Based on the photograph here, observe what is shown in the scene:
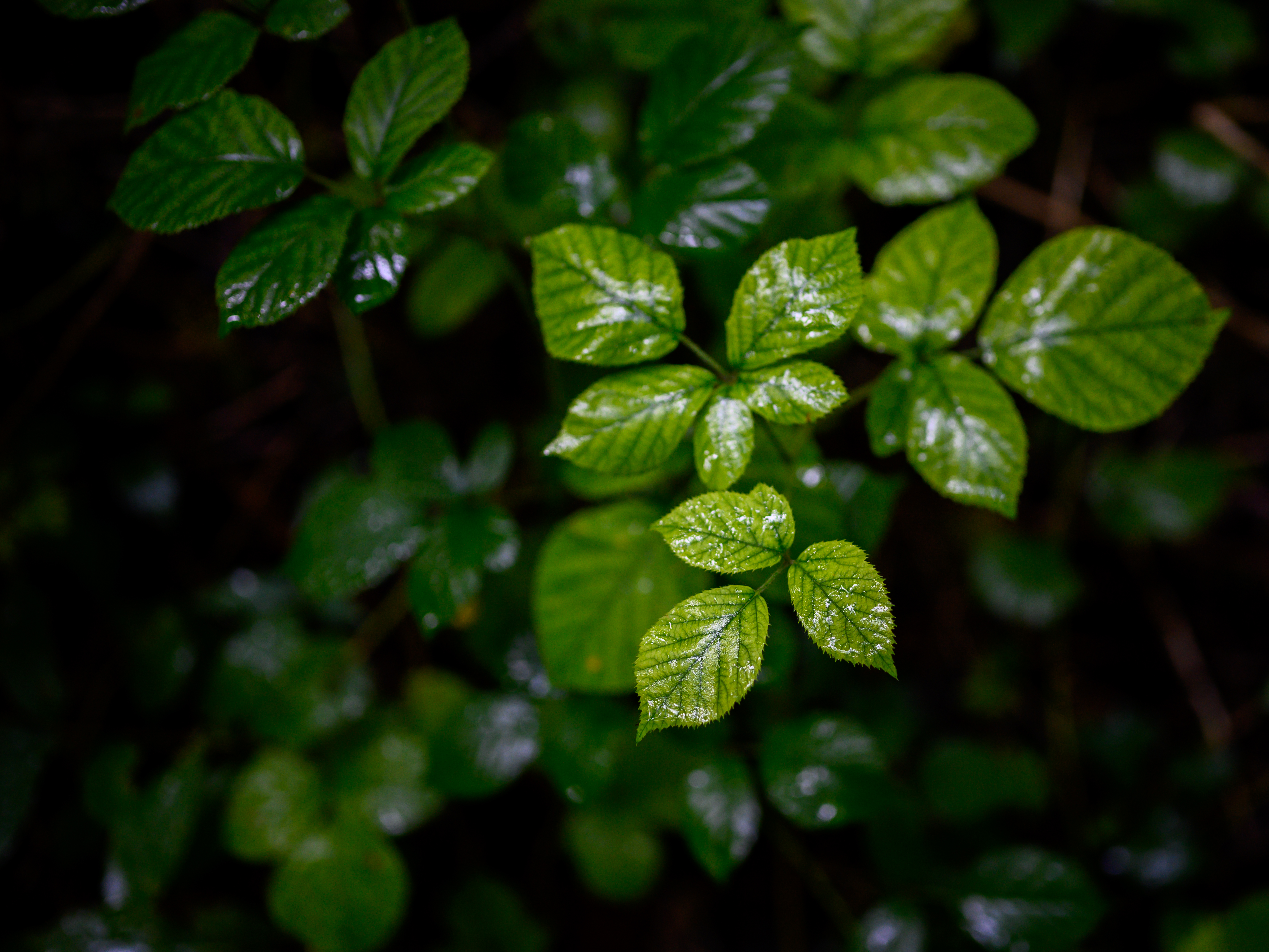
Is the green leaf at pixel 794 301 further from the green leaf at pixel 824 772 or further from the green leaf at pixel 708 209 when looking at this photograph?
the green leaf at pixel 824 772

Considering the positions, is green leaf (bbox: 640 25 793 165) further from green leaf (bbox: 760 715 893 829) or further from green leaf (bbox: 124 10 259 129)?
green leaf (bbox: 760 715 893 829)

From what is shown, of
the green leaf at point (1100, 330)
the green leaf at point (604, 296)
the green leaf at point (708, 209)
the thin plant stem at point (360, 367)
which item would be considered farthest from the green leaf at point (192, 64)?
the green leaf at point (1100, 330)

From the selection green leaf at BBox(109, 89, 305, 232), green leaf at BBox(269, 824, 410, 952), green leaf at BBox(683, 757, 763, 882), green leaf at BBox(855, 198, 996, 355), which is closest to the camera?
green leaf at BBox(109, 89, 305, 232)

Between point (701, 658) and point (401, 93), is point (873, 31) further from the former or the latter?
point (701, 658)

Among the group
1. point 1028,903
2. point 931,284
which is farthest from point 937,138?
point 1028,903

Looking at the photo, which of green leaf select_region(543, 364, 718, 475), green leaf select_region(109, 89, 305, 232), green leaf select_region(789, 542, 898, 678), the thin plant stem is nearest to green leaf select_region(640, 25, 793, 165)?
green leaf select_region(543, 364, 718, 475)

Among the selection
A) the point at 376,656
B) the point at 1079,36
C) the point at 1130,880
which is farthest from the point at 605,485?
the point at 1079,36

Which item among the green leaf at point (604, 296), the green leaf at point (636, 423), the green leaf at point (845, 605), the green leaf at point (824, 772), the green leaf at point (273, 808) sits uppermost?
the green leaf at point (604, 296)
